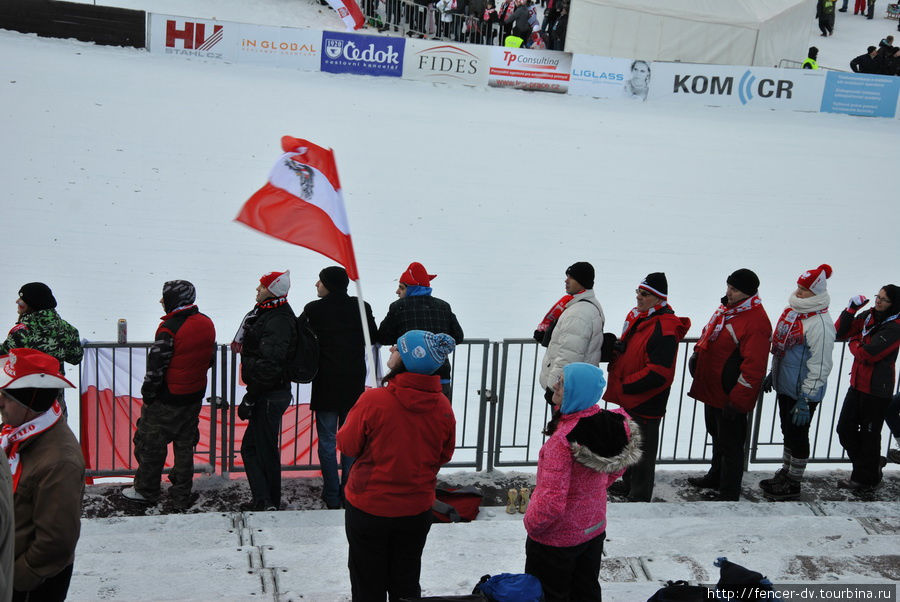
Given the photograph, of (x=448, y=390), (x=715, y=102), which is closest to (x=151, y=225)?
(x=448, y=390)

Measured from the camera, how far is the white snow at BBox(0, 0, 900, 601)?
426cm

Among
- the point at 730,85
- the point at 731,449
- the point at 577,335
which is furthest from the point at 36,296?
the point at 730,85

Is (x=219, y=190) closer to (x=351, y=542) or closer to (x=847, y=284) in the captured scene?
(x=847, y=284)

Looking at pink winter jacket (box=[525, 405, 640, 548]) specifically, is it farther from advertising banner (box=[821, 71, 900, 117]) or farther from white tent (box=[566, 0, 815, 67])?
white tent (box=[566, 0, 815, 67])

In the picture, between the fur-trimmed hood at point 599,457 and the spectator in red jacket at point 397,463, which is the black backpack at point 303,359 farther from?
the fur-trimmed hood at point 599,457

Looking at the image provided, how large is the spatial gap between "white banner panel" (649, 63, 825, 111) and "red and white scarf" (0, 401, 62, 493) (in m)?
18.1

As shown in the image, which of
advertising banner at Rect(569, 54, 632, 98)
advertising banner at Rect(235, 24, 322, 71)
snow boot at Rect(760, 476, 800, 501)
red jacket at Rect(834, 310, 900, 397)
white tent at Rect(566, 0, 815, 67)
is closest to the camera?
red jacket at Rect(834, 310, 900, 397)

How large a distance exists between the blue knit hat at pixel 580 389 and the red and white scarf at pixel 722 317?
2293 millimetres

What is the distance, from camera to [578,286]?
535cm

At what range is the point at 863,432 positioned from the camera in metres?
5.77

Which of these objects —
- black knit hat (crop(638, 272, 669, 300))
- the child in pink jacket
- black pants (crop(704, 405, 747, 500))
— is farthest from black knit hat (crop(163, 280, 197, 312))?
black pants (crop(704, 405, 747, 500))

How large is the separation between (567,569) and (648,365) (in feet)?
6.36

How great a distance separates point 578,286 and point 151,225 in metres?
7.67

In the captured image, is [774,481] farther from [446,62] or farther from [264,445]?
[446,62]
